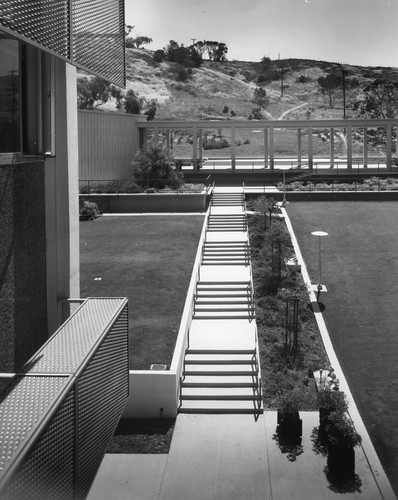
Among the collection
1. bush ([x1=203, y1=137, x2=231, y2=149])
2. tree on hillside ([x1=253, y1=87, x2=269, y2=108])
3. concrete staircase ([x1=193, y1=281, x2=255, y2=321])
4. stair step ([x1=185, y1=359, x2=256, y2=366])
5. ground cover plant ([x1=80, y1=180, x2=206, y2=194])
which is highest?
tree on hillside ([x1=253, y1=87, x2=269, y2=108])

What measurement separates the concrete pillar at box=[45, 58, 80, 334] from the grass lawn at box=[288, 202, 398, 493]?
20.5 ft

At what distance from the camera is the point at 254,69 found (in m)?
120

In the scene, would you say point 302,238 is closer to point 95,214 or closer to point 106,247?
point 106,247

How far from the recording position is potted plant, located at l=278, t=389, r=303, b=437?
10688mm

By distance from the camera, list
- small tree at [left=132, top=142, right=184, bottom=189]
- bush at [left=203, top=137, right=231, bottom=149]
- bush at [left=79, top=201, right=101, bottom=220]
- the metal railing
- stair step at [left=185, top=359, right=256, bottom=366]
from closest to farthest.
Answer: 1. stair step at [left=185, top=359, right=256, bottom=366]
2. bush at [left=79, top=201, right=101, bottom=220]
3. the metal railing
4. small tree at [left=132, top=142, right=184, bottom=189]
5. bush at [left=203, top=137, right=231, bottom=149]

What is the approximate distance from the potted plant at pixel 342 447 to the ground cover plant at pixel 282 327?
1615mm

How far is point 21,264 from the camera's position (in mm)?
7965

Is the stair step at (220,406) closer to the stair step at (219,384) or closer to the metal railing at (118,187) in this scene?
the stair step at (219,384)

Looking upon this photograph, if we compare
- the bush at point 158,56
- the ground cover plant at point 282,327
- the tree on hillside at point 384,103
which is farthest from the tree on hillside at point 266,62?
the ground cover plant at point 282,327

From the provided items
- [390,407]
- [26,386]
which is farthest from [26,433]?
[390,407]

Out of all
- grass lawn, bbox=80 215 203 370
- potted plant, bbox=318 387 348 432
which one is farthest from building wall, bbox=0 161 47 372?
potted plant, bbox=318 387 348 432

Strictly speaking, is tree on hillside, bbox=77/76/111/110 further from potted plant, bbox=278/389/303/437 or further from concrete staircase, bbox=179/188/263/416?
potted plant, bbox=278/389/303/437

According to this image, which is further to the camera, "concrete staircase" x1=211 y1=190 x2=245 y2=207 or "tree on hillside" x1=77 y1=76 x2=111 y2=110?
"tree on hillside" x1=77 y1=76 x2=111 y2=110

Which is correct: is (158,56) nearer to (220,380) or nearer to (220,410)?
(220,380)
